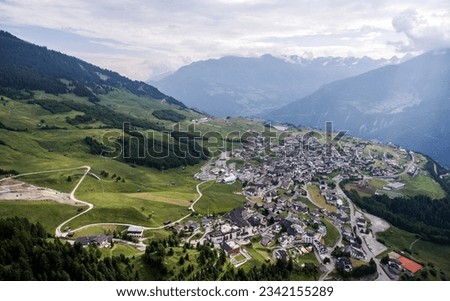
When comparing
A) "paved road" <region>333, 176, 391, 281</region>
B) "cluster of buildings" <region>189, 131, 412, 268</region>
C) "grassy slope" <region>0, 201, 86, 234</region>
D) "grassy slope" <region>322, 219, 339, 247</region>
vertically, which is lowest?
"paved road" <region>333, 176, 391, 281</region>

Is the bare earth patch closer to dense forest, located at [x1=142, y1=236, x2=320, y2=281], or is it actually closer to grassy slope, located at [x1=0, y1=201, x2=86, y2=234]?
grassy slope, located at [x1=0, y1=201, x2=86, y2=234]

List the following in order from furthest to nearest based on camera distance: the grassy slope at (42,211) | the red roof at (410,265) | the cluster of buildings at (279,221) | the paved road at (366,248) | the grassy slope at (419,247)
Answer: the grassy slope at (419,247) → the red roof at (410,265) → the cluster of buildings at (279,221) → the paved road at (366,248) → the grassy slope at (42,211)

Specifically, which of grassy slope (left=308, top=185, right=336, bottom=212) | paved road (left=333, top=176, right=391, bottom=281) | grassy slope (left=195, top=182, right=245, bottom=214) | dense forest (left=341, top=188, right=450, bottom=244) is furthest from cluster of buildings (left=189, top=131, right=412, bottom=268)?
dense forest (left=341, top=188, right=450, bottom=244)

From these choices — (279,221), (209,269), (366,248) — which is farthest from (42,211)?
(366,248)

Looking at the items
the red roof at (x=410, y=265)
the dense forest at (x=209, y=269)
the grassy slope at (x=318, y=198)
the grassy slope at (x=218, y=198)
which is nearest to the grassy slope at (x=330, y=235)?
the grassy slope at (x=318, y=198)

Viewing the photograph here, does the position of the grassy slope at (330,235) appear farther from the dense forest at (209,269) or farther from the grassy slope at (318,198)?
the dense forest at (209,269)

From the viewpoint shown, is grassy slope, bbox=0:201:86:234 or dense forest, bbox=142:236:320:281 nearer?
dense forest, bbox=142:236:320:281

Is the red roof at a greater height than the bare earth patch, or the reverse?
the bare earth patch
